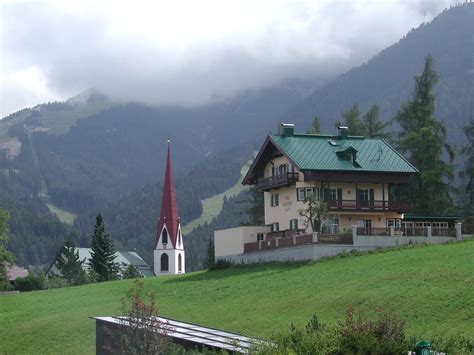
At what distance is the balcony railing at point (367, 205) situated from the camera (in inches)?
2849

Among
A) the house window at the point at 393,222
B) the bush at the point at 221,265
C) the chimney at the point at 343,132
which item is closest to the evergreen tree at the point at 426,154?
the chimney at the point at 343,132

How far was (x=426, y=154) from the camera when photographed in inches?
3297

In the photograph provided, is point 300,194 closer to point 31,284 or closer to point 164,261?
point 31,284

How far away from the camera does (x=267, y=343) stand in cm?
2898

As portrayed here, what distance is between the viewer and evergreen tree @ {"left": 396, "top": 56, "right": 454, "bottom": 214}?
272 ft

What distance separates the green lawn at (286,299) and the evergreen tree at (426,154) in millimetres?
22865

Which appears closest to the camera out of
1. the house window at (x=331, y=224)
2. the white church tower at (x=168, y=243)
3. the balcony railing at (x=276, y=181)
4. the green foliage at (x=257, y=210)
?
the house window at (x=331, y=224)

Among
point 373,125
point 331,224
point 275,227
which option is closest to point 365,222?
point 331,224

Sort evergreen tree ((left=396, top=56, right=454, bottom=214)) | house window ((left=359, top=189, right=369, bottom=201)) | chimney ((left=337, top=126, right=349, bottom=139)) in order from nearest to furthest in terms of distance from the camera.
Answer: house window ((left=359, top=189, right=369, bottom=201))
chimney ((left=337, top=126, right=349, bottom=139))
evergreen tree ((left=396, top=56, right=454, bottom=214))

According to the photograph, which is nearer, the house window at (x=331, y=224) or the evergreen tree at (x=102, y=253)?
the house window at (x=331, y=224)

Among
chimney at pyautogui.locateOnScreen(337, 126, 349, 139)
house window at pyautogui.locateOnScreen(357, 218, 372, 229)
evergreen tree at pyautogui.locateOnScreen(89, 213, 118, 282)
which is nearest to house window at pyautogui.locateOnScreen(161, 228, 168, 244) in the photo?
evergreen tree at pyautogui.locateOnScreen(89, 213, 118, 282)

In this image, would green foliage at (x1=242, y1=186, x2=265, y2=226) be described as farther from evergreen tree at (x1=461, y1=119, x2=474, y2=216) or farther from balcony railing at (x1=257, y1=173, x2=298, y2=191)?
evergreen tree at (x1=461, y1=119, x2=474, y2=216)

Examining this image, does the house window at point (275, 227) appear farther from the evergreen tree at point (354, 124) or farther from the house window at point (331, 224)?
the evergreen tree at point (354, 124)

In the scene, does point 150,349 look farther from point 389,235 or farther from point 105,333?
point 389,235
